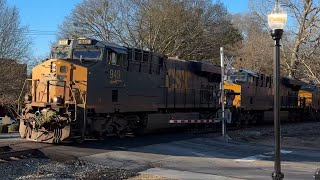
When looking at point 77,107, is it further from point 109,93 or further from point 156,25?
point 156,25

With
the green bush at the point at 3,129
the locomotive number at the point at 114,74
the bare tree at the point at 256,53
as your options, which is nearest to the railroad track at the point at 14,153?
the locomotive number at the point at 114,74

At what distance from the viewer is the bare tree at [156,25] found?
4816 centimetres

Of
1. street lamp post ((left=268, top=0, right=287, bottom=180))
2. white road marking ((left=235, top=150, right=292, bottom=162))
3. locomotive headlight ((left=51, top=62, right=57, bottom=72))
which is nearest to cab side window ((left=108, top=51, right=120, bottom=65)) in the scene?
locomotive headlight ((left=51, top=62, right=57, bottom=72))

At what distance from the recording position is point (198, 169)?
12.6m

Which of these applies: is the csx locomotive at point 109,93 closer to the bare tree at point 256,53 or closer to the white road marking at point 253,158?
the white road marking at point 253,158

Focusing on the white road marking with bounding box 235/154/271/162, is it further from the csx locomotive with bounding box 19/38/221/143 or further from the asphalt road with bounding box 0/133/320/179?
the csx locomotive with bounding box 19/38/221/143

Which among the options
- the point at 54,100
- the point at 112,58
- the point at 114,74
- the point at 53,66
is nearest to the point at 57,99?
the point at 54,100

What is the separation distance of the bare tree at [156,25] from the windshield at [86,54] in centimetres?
3072

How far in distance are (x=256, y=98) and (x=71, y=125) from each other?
1745 centimetres

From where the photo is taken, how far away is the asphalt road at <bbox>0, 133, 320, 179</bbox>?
480 inches

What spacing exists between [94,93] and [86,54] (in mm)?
1608

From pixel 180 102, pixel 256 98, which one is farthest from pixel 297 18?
pixel 180 102

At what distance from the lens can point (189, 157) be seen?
14789 mm

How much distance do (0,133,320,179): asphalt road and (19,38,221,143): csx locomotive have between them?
665mm
